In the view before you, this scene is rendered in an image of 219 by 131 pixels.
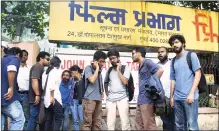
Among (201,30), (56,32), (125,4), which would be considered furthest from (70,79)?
(201,30)

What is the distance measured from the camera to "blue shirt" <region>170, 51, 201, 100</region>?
157 inches

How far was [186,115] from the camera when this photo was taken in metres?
3.96

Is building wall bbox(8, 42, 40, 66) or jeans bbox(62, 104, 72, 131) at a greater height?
building wall bbox(8, 42, 40, 66)

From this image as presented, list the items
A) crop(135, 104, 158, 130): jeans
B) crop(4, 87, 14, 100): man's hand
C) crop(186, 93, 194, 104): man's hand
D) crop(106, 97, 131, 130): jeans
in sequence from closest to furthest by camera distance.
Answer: crop(186, 93, 194, 104): man's hand → crop(4, 87, 14, 100): man's hand → crop(135, 104, 158, 130): jeans → crop(106, 97, 131, 130): jeans

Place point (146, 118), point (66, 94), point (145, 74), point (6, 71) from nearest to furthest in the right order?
point (6, 71)
point (146, 118)
point (145, 74)
point (66, 94)

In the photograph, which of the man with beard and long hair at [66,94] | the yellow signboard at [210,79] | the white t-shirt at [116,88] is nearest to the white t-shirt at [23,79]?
the man with beard and long hair at [66,94]

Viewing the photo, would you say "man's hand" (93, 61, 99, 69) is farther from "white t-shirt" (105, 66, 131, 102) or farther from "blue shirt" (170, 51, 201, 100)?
"blue shirt" (170, 51, 201, 100)

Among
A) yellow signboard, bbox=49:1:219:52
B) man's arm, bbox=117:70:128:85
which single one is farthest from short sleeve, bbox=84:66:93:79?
yellow signboard, bbox=49:1:219:52

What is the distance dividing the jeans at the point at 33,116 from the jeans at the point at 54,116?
8.4 inches

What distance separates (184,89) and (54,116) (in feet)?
7.58

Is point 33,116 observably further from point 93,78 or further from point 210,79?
point 210,79

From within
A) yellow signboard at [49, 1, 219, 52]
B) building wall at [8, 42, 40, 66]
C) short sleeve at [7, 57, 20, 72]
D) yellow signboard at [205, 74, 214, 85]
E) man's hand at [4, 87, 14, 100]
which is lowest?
man's hand at [4, 87, 14, 100]

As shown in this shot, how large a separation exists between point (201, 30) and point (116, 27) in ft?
8.55

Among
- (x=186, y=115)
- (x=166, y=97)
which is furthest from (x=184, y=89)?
(x=166, y=97)
